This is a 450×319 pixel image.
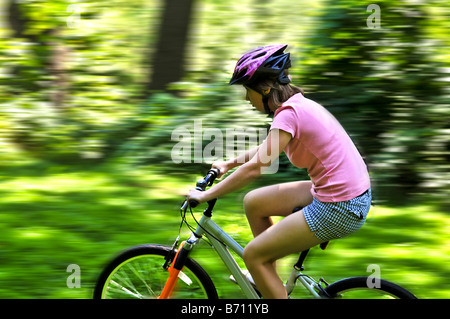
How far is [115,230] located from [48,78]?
3.24m

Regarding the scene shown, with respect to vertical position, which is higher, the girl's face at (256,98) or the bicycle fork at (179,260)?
the girl's face at (256,98)

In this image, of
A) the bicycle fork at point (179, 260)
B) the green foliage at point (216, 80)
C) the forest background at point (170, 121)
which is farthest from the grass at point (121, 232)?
the bicycle fork at point (179, 260)

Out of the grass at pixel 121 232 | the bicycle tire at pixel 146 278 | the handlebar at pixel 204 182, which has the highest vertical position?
the handlebar at pixel 204 182

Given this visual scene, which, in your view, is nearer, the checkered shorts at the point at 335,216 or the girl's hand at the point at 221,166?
the checkered shorts at the point at 335,216

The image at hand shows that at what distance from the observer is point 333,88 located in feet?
20.3

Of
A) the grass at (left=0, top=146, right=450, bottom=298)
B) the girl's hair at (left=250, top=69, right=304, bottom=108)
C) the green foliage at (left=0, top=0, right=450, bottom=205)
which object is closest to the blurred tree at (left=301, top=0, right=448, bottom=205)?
the green foliage at (left=0, top=0, right=450, bottom=205)

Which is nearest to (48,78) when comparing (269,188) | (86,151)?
(86,151)

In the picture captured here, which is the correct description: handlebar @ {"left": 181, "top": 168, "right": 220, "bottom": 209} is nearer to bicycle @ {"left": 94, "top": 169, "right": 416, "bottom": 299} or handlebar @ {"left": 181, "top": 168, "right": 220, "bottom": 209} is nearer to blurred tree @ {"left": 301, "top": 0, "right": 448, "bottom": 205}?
bicycle @ {"left": 94, "top": 169, "right": 416, "bottom": 299}

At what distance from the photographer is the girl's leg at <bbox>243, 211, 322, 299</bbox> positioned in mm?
2986

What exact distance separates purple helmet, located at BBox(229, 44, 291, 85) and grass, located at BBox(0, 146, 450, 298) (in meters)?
1.21

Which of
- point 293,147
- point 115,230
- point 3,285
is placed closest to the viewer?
point 293,147

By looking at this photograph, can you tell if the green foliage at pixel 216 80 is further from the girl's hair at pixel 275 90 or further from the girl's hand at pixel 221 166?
the girl's hair at pixel 275 90

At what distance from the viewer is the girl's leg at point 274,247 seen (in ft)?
9.80
